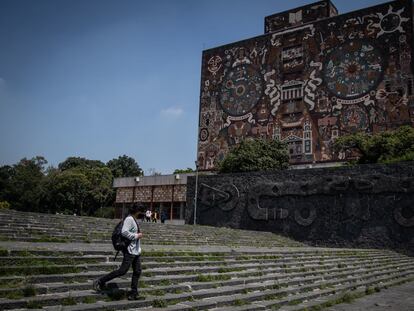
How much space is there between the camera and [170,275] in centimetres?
619

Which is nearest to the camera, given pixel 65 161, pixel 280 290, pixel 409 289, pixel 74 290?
pixel 74 290

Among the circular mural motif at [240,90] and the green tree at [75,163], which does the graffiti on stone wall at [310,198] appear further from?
the green tree at [75,163]

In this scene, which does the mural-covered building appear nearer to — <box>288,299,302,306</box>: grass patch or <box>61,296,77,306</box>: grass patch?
<box>288,299,302,306</box>: grass patch

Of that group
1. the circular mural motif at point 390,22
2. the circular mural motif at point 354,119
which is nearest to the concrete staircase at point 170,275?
the circular mural motif at point 354,119

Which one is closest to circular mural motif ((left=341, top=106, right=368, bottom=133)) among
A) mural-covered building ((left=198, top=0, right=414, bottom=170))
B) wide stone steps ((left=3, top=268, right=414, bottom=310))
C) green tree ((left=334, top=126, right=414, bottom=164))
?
mural-covered building ((left=198, top=0, right=414, bottom=170))

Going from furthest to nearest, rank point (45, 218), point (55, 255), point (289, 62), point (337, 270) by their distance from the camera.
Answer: point (289, 62) → point (45, 218) → point (337, 270) → point (55, 255)

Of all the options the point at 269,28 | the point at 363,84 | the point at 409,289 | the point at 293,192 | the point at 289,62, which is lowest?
the point at 409,289

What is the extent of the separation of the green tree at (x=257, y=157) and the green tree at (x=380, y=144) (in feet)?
13.0

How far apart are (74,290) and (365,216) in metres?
14.8

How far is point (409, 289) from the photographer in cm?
866

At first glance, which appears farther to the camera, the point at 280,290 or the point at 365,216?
the point at 365,216

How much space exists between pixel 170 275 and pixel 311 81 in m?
26.2

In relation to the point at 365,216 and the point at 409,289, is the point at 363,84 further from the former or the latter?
the point at 409,289

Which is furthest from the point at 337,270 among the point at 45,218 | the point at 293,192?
the point at 293,192
